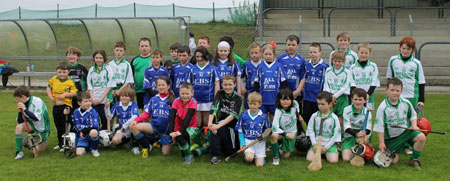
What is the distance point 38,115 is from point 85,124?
2.14 feet

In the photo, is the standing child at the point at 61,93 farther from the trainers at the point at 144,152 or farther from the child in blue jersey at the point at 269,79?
the child in blue jersey at the point at 269,79

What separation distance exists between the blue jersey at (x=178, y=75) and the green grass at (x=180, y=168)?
0.93m

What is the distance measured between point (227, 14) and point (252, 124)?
60.6 feet

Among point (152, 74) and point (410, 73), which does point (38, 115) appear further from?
point (410, 73)

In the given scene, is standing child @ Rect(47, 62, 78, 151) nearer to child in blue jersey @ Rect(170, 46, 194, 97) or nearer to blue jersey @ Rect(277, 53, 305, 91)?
child in blue jersey @ Rect(170, 46, 194, 97)

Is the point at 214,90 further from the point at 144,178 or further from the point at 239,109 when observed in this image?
the point at 144,178

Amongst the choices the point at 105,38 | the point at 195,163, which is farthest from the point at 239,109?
the point at 105,38

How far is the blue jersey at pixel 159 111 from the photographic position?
253 inches

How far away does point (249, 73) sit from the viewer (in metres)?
6.82

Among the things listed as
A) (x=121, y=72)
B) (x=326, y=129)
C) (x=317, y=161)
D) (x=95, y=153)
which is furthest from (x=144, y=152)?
(x=326, y=129)

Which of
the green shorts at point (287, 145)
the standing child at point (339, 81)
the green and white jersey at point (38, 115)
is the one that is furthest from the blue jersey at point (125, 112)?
the standing child at point (339, 81)

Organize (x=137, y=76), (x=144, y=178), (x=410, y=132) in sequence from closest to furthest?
1. (x=144, y=178)
2. (x=410, y=132)
3. (x=137, y=76)

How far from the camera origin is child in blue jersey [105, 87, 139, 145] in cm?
660

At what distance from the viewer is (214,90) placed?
669 cm
